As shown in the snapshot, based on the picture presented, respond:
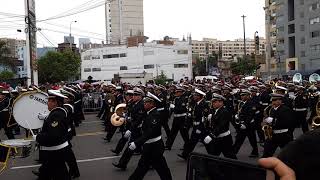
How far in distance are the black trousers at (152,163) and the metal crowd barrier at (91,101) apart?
1946 cm

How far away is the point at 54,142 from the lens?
7.23m

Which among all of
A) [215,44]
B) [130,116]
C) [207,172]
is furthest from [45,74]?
[215,44]

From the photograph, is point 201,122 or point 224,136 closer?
point 224,136

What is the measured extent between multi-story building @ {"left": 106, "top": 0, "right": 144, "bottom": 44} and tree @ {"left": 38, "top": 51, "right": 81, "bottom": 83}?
69.7 metres

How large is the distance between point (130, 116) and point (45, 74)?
63.8 meters

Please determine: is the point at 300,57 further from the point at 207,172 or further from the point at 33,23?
the point at 207,172

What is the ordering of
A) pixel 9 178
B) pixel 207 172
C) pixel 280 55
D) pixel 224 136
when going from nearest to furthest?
pixel 207 172
pixel 224 136
pixel 9 178
pixel 280 55

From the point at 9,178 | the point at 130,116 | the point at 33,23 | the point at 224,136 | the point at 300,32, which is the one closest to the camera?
the point at 224,136

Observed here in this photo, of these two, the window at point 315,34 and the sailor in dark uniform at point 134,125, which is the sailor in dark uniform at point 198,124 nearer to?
the sailor in dark uniform at point 134,125

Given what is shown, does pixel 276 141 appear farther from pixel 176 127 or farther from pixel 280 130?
pixel 176 127

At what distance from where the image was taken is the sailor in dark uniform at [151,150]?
7.39m

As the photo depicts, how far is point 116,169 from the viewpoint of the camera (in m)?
10.1

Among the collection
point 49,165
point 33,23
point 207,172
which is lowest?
point 49,165

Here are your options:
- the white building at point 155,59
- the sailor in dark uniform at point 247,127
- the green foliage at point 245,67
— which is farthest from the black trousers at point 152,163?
the white building at point 155,59
